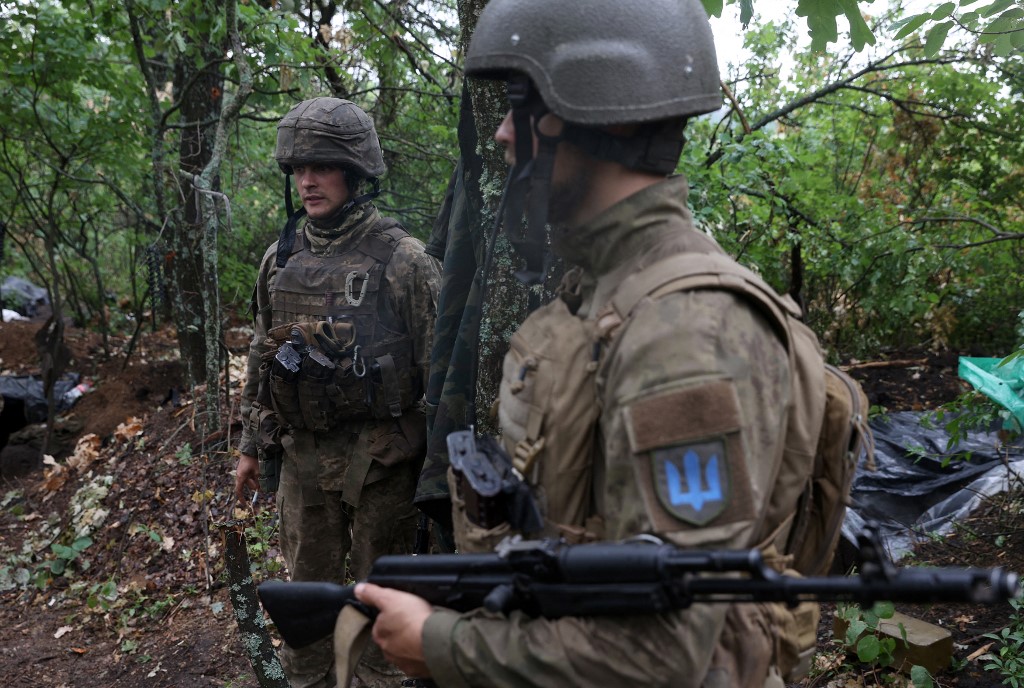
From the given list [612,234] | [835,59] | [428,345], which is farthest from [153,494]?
[835,59]

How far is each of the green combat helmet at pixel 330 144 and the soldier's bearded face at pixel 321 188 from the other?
1.5 inches

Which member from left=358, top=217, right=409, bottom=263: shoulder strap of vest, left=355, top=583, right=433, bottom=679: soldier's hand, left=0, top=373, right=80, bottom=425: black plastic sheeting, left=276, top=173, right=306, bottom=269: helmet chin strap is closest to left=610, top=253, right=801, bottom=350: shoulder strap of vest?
left=355, top=583, right=433, bottom=679: soldier's hand

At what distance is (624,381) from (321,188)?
2597 mm

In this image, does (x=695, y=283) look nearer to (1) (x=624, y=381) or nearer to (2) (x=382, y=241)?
(1) (x=624, y=381)

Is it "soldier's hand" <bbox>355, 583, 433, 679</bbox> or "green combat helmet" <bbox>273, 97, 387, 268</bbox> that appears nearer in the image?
"soldier's hand" <bbox>355, 583, 433, 679</bbox>

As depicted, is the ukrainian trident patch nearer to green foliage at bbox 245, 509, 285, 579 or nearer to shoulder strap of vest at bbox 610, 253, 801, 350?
shoulder strap of vest at bbox 610, 253, 801, 350

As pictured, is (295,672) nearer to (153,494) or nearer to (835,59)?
(153,494)

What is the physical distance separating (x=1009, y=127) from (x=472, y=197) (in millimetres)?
5188

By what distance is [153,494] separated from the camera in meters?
6.16

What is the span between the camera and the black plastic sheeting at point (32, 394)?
8203 mm

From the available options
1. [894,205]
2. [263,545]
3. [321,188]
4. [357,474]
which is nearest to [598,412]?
[357,474]

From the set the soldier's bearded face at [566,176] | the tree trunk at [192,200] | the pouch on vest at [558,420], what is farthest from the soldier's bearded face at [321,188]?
the tree trunk at [192,200]

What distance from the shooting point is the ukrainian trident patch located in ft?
4.42

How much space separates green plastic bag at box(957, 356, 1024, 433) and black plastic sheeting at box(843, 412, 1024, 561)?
0.59 metres
